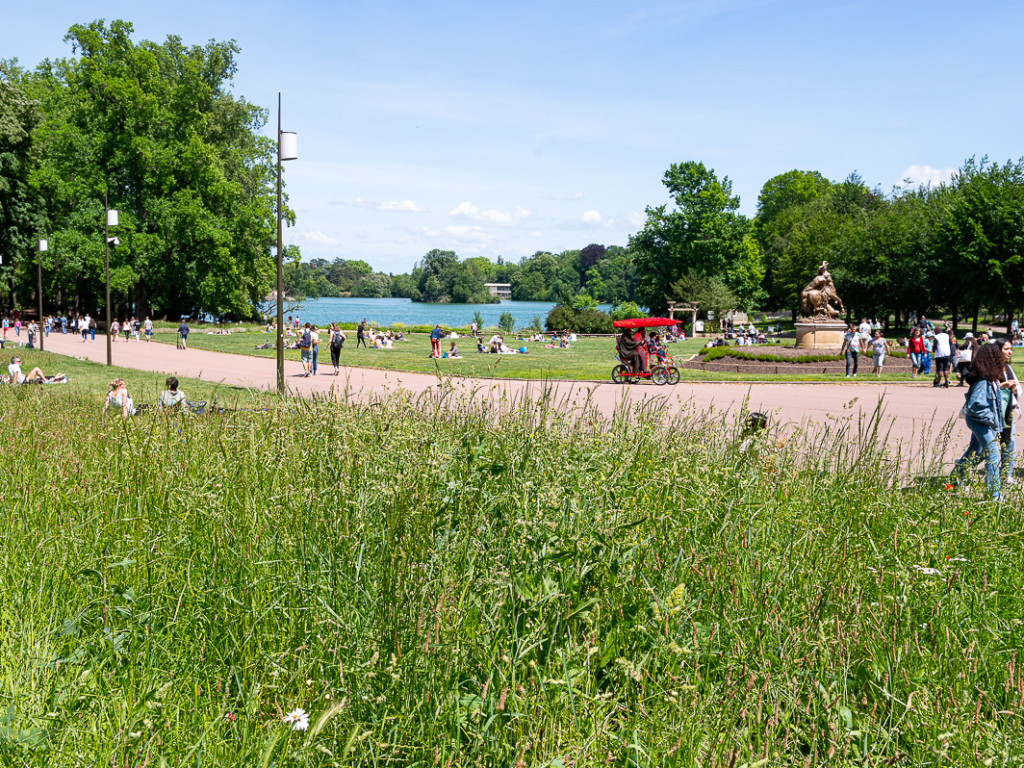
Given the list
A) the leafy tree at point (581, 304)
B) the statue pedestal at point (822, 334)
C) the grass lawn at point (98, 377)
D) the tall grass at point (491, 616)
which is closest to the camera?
the tall grass at point (491, 616)

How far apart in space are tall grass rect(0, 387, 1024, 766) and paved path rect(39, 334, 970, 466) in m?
2.36

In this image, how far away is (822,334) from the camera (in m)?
33.8

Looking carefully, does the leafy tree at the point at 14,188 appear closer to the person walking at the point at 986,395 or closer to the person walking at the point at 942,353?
the person walking at the point at 942,353

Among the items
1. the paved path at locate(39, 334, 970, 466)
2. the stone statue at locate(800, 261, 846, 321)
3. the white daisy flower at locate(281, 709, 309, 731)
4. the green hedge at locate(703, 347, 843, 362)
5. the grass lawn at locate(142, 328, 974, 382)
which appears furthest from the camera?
the stone statue at locate(800, 261, 846, 321)

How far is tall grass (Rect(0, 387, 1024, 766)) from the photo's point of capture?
2389mm

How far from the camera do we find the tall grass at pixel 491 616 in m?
2.39

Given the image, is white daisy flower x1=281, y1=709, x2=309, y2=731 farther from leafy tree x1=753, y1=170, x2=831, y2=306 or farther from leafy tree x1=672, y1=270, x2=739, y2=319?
leafy tree x1=753, y1=170, x2=831, y2=306

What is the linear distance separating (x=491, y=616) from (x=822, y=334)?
3372cm

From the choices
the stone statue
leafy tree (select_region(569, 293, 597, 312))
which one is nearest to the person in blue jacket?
the stone statue

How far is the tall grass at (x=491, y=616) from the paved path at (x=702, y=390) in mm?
2356

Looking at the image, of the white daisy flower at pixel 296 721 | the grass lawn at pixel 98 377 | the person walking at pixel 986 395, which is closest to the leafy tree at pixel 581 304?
the grass lawn at pixel 98 377

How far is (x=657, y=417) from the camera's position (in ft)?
19.3

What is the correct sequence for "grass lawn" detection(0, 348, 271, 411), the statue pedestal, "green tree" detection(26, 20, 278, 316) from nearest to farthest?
"grass lawn" detection(0, 348, 271, 411)
the statue pedestal
"green tree" detection(26, 20, 278, 316)

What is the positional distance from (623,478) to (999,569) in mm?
1834
